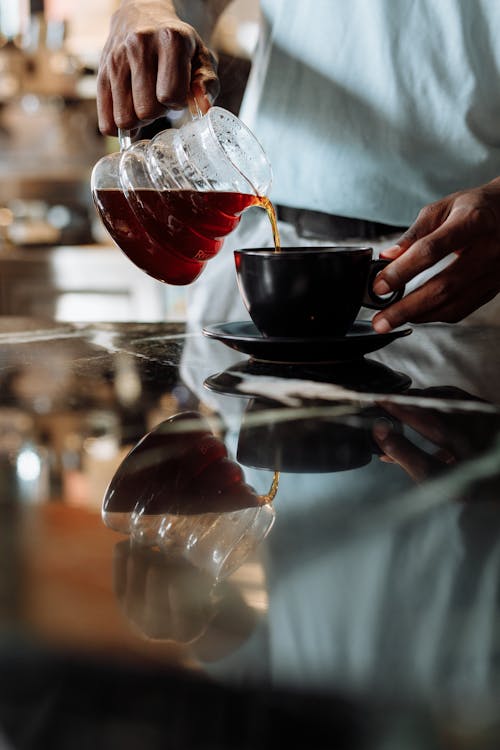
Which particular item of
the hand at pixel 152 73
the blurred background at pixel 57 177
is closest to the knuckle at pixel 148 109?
the hand at pixel 152 73

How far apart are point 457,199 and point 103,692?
744 millimetres

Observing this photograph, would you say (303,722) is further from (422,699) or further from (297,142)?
(297,142)

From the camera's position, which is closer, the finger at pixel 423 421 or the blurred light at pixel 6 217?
the finger at pixel 423 421

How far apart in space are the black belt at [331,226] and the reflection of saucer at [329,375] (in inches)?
19.0

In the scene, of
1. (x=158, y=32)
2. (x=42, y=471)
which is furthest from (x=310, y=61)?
(x=42, y=471)

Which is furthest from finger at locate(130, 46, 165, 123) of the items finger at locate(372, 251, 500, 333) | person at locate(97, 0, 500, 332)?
finger at locate(372, 251, 500, 333)

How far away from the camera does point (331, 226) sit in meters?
1.24

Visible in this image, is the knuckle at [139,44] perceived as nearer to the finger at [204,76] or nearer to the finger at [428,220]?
the finger at [204,76]

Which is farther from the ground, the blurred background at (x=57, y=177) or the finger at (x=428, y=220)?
the finger at (x=428, y=220)

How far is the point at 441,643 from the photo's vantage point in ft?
0.78

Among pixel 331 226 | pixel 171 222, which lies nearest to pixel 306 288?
pixel 171 222

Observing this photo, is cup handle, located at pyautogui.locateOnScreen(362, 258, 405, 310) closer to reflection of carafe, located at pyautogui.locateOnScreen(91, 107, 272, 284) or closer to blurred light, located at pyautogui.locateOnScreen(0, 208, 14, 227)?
reflection of carafe, located at pyautogui.locateOnScreen(91, 107, 272, 284)

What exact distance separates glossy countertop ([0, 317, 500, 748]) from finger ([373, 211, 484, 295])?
6.8 inches

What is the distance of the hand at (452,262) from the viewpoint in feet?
2.48
